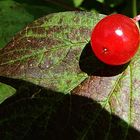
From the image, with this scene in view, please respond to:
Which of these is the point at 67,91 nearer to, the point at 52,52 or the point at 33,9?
the point at 52,52

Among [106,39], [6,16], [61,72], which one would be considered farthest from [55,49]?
[6,16]

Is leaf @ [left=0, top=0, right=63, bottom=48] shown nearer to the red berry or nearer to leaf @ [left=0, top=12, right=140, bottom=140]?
leaf @ [left=0, top=12, right=140, bottom=140]

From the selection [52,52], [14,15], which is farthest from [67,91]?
[14,15]

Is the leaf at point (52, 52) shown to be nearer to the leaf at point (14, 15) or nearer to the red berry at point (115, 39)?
the red berry at point (115, 39)

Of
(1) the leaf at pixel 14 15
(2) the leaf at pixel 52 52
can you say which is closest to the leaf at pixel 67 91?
(2) the leaf at pixel 52 52

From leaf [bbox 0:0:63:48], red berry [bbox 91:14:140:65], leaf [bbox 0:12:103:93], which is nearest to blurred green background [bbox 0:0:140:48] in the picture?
leaf [bbox 0:0:63:48]
